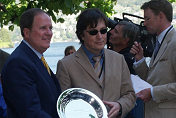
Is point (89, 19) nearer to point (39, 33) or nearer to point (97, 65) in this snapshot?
point (97, 65)

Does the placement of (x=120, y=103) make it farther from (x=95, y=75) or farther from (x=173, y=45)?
(x=173, y=45)

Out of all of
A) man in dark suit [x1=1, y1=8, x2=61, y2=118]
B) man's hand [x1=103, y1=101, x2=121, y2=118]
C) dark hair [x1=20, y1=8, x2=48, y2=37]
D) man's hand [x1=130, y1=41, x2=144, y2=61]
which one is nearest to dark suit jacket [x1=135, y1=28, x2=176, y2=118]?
man's hand [x1=130, y1=41, x2=144, y2=61]

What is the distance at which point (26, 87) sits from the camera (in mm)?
3156

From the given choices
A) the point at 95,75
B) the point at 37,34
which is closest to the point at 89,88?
the point at 95,75

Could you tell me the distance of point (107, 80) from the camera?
3.85 meters

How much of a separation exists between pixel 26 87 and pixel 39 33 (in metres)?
0.57

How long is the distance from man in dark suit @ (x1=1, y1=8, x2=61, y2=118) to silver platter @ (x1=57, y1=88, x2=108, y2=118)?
5.8 inches

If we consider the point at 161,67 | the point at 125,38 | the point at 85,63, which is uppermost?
the point at 85,63

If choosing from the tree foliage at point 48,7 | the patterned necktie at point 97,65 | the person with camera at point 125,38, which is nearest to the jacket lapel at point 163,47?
the patterned necktie at point 97,65

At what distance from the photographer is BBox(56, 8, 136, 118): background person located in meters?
3.83

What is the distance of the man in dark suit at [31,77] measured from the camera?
3143 millimetres

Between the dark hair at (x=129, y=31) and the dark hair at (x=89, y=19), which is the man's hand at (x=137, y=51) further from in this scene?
the dark hair at (x=89, y=19)

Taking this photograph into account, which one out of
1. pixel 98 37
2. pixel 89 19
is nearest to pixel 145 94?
pixel 98 37

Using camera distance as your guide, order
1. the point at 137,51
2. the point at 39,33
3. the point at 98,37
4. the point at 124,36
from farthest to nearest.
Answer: the point at 124,36 < the point at 137,51 < the point at 98,37 < the point at 39,33
